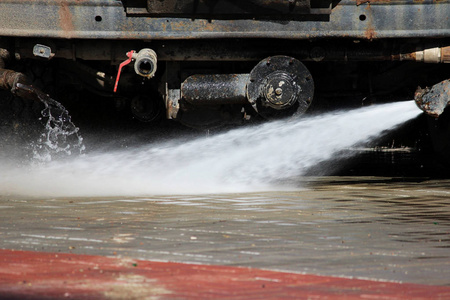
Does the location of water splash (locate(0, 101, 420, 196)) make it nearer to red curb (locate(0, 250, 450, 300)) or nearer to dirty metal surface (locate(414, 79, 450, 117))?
dirty metal surface (locate(414, 79, 450, 117))

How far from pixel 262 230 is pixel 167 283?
1.64 metres

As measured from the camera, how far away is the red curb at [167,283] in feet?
10.8

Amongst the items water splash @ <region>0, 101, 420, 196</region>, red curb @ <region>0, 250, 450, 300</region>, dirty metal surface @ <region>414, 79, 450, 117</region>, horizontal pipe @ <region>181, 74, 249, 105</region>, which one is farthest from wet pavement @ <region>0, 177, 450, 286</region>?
water splash @ <region>0, 101, 420, 196</region>

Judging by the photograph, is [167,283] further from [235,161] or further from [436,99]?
[235,161]

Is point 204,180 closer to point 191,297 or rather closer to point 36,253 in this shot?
point 36,253

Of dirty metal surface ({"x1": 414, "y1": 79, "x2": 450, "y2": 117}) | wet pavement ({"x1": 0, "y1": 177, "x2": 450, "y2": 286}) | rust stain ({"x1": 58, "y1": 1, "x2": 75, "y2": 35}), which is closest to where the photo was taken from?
wet pavement ({"x1": 0, "y1": 177, "x2": 450, "y2": 286})

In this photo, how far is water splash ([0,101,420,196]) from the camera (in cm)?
825

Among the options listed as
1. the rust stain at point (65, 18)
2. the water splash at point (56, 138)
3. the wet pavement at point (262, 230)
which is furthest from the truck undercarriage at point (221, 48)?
the wet pavement at point (262, 230)

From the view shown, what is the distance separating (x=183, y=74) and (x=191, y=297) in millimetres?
4691

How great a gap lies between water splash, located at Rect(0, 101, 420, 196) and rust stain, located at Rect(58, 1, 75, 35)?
5.20ft

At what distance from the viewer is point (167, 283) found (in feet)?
11.5

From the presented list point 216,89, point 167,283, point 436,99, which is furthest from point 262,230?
point 436,99

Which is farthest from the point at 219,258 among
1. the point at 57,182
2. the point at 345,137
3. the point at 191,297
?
the point at 345,137

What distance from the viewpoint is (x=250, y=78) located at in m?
7.44
